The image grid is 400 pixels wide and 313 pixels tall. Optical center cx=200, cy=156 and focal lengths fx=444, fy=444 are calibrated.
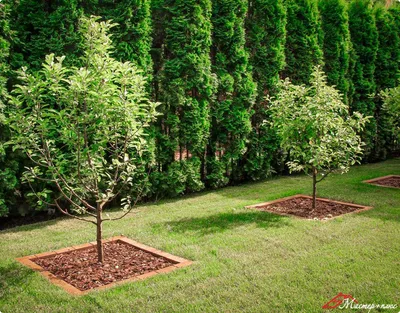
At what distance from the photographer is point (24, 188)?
6.78 meters

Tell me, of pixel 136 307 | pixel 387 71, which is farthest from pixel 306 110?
pixel 387 71

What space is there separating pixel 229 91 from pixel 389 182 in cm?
405

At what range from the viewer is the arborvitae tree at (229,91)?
908cm

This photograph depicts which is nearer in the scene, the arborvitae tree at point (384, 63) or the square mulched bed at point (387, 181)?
the square mulched bed at point (387, 181)

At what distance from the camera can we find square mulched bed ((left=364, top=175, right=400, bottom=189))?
9383 mm

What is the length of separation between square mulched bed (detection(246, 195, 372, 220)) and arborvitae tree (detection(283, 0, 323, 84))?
13.3 feet

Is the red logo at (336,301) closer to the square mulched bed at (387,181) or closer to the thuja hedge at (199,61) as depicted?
the thuja hedge at (199,61)

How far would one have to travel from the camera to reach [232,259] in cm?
478

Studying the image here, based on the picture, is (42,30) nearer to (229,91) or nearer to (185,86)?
(185,86)

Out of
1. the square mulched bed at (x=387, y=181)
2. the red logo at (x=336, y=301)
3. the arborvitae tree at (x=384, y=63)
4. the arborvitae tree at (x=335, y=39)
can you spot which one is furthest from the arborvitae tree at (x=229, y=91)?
the arborvitae tree at (x=384, y=63)

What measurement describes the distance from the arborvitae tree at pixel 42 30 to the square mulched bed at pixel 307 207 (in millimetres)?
3949

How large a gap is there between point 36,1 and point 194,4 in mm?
2922

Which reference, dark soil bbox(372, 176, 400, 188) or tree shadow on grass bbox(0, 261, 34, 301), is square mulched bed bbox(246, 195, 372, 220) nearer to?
dark soil bbox(372, 176, 400, 188)

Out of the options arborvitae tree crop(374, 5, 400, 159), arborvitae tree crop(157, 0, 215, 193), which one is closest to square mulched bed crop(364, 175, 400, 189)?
arborvitae tree crop(374, 5, 400, 159)
